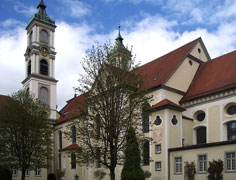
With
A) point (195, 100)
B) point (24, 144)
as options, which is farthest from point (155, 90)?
point (24, 144)

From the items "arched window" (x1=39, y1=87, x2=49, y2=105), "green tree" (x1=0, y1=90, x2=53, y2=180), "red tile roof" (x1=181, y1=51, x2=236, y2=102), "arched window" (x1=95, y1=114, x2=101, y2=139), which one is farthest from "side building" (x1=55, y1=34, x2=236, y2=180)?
"arched window" (x1=39, y1=87, x2=49, y2=105)

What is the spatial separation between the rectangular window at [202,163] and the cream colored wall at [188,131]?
15.4 ft

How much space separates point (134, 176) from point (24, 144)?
1185 cm

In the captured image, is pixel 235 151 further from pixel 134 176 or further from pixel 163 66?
pixel 163 66

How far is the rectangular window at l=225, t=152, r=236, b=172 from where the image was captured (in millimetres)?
23248

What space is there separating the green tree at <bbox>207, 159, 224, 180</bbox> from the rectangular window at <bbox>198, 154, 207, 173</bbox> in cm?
100

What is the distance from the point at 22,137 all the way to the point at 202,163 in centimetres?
1593

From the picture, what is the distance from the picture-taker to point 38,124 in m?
29.6

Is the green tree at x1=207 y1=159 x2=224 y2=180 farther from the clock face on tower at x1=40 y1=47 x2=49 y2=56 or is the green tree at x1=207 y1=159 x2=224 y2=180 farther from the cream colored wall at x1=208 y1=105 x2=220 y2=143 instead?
the clock face on tower at x1=40 y1=47 x2=49 y2=56

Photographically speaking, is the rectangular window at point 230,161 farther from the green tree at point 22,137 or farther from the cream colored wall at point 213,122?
the green tree at point 22,137

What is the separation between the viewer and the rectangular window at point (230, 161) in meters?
23.2

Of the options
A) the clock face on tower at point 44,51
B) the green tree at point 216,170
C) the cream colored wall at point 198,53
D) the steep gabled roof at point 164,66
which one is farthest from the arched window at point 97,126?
the clock face on tower at point 44,51

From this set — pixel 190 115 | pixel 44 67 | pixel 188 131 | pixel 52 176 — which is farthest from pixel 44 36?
pixel 188 131

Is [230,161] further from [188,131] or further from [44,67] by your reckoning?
[44,67]
